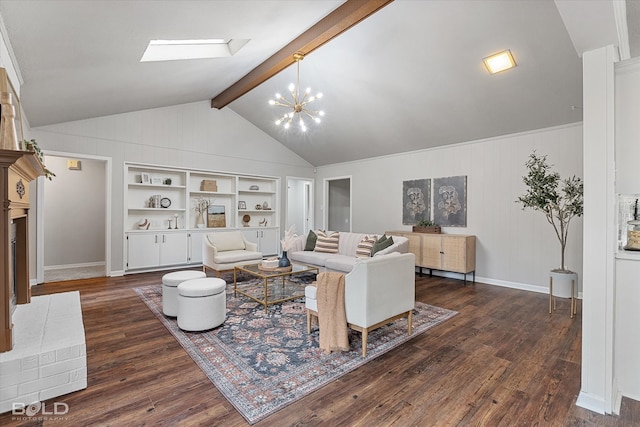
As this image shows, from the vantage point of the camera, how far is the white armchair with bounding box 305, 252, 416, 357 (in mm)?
2465

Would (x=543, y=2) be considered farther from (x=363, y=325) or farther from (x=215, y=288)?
(x=215, y=288)

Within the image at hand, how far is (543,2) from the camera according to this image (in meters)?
2.80

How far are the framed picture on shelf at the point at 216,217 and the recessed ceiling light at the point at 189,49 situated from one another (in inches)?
143

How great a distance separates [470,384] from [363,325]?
0.85 m

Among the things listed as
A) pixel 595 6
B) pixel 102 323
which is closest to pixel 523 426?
pixel 595 6

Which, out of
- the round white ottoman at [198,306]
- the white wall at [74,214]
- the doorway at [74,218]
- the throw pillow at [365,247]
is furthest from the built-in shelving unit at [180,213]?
the round white ottoman at [198,306]

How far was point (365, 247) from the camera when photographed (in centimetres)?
488

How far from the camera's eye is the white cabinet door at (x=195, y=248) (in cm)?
616

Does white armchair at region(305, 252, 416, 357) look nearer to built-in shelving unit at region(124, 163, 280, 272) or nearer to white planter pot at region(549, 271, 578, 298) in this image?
white planter pot at region(549, 271, 578, 298)

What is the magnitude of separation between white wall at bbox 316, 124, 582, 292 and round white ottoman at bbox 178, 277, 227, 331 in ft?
14.5

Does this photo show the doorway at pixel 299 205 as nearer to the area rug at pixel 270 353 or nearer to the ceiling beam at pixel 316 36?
the ceiling beam at pixel 316 36

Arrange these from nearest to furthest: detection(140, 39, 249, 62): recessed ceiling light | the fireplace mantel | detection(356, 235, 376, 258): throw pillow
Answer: the fireplace mantel < detection(140, 39, 249, 62): recessed ceiling light < detection(356, 235, 376, 258): throw pillow

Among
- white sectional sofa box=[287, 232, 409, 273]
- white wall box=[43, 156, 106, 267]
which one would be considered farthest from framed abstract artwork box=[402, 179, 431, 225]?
white wall box=[43, 156, 106, 267]

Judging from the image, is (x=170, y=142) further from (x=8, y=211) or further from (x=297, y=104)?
(x=8, y=211)
